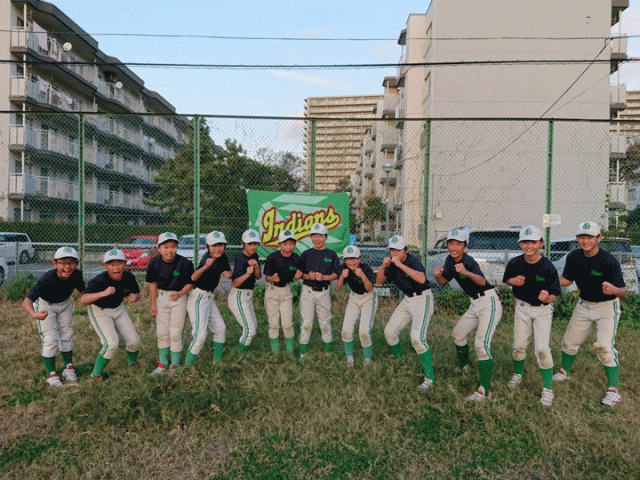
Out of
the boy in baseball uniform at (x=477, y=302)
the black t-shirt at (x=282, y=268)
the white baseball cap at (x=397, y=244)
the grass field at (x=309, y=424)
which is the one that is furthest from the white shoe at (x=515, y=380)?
the black t-shirt at (x=282, y=268)

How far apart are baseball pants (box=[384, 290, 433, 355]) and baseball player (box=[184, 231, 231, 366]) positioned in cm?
230

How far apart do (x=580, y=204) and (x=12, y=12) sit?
28.0 meters

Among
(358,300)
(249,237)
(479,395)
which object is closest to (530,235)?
(479,395)

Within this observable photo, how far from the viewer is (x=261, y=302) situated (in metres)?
9.69

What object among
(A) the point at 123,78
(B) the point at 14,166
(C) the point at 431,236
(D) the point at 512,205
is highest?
(A) the point at 123,78

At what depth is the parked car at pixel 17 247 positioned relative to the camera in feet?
33.5

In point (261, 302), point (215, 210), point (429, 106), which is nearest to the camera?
point (215, 210)

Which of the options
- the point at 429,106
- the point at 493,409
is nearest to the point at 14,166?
the point at 429,106

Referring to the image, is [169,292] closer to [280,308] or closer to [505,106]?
[280,308]

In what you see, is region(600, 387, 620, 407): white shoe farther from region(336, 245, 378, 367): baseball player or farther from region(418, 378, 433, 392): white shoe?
region(336, 245, 378, 367): baseball player

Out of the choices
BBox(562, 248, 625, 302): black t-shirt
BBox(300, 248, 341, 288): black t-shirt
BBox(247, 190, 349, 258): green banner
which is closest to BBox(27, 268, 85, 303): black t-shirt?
BBox(300, 248, 341, 288): black t-shirt

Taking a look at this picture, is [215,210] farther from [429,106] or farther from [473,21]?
[473,21]

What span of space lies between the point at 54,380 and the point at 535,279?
5852mm

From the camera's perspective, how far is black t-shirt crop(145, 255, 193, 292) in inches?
246
